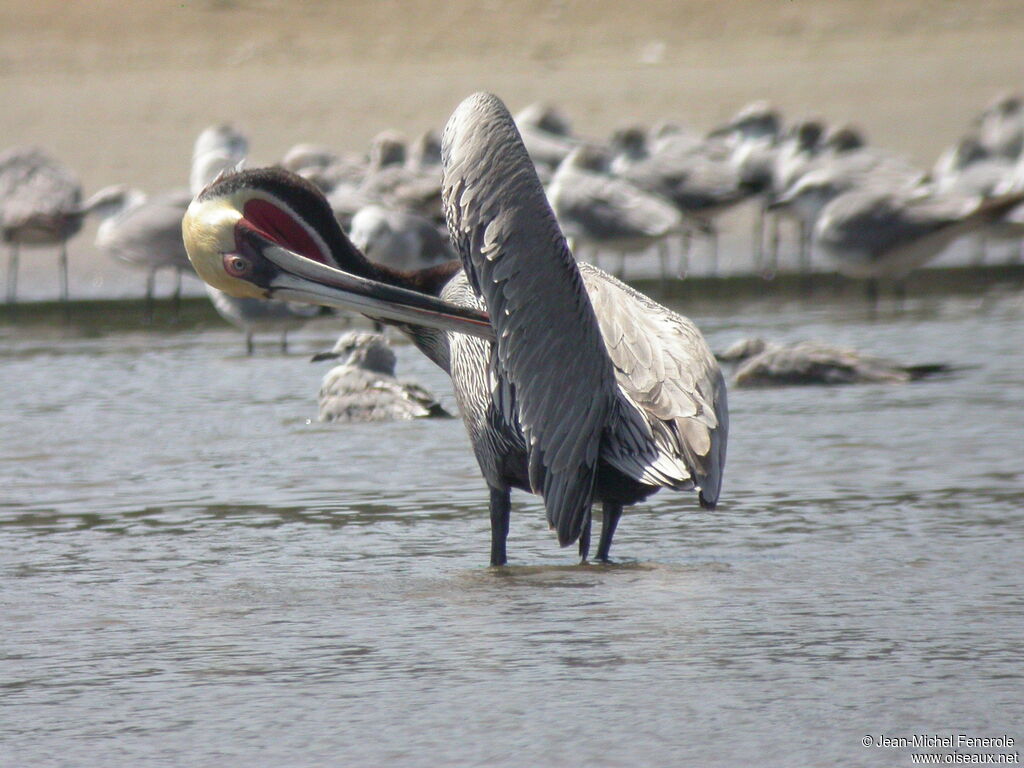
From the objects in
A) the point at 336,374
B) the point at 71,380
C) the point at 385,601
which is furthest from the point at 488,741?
the point at 71,380

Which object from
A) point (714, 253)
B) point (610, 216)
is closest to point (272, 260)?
point (610, 216)

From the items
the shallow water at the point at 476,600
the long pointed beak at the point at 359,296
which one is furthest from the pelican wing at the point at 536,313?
the shallow water at the point at 476,600

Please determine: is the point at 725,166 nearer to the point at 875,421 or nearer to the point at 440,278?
the point at 875,421

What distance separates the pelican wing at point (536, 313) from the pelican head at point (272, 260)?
0.67ft

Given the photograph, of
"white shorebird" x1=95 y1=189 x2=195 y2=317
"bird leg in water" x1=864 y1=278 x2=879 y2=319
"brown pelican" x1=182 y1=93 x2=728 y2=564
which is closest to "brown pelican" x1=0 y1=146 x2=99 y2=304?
"white shorebird" x1=95 y1=189 x2=195 y2=317

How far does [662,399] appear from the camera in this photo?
468 cm

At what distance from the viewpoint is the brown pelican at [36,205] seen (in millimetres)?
15055

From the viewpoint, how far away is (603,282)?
5.12 meters

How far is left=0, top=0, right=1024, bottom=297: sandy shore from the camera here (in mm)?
22719

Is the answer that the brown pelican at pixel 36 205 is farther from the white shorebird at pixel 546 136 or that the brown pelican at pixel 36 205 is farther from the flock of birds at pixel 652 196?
the white shorebird at pixel 546 136

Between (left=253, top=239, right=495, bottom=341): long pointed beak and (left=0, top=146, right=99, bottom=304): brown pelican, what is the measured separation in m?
9.84

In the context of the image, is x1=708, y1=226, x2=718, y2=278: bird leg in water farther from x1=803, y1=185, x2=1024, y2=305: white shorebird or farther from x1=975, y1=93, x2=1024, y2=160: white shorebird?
x1=975, y1=93, x2=1024, y2=160: white shorebird

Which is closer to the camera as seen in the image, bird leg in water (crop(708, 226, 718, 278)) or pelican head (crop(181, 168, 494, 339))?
pelican head (crop(181, 168, 494, 339))

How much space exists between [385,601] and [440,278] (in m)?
1.09
